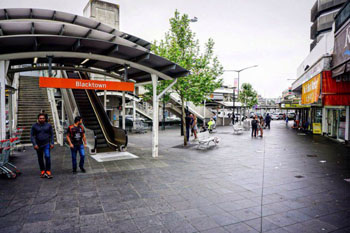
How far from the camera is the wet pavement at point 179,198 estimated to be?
165 inches

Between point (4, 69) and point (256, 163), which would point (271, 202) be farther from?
point (4, 69)

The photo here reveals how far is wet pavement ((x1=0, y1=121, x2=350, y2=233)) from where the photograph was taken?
418 cm

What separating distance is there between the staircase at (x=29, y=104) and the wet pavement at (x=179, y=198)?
22.5ft

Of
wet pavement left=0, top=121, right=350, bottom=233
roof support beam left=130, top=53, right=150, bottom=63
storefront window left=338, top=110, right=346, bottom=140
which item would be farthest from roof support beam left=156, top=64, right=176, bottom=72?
storefront window left=338, top=110, right=346, bottom=140

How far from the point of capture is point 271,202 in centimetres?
525

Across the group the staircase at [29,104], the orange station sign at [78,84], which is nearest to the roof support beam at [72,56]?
the orange station sign at [78,84]

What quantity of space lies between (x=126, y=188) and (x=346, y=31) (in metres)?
9.92

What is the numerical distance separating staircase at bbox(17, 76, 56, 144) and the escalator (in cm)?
291

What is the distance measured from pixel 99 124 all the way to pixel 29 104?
722cm

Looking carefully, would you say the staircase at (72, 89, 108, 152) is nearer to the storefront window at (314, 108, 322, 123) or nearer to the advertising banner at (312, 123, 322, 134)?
the advertising banner at (312, 123, 322, 134)

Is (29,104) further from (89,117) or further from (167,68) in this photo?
(167,68)

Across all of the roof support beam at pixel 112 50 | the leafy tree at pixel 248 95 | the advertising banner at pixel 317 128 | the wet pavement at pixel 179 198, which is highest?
the leafy tree at pixel 248 95

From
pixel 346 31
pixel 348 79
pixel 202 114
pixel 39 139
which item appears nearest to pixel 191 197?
pixel 39 139

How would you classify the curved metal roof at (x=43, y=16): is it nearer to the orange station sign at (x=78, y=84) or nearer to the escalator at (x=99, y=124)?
the escalator at (x=99, y=124)
